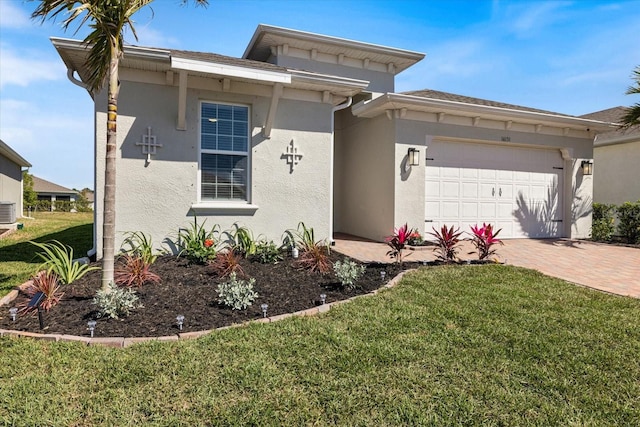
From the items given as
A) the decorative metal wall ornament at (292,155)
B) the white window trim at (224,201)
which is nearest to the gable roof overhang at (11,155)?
the white window trim at (224,201)

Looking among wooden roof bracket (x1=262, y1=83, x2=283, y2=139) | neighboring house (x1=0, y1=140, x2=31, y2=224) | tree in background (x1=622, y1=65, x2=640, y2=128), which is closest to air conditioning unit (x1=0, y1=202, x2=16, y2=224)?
neighboring house (x1=0, y1=140, x2=31, y2=224)

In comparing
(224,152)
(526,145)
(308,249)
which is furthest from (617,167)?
Answer: (224,152)

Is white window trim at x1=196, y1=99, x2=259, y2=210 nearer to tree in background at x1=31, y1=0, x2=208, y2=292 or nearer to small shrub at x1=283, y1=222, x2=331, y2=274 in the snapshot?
small shrub at x1=283, y1=222, x2=331, y2=274

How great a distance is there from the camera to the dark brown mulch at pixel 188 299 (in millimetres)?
3721

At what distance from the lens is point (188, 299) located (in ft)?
14.9

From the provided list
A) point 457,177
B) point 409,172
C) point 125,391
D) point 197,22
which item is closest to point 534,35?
point 457,177

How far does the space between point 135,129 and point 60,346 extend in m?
4.51

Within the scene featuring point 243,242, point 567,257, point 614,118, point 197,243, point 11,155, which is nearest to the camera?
point 197,243

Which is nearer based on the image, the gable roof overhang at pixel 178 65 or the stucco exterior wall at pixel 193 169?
the gable roof overhang at pixel 178 65

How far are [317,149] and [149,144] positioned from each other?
3304 mm

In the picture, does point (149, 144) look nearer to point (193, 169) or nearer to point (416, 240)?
point (193, 169)

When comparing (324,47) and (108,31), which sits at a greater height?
(324,47)

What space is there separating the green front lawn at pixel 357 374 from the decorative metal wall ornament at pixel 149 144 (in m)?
4.13

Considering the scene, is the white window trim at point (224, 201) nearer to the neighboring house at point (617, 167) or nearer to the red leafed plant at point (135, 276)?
the red leafed plant at point (135, 276)
